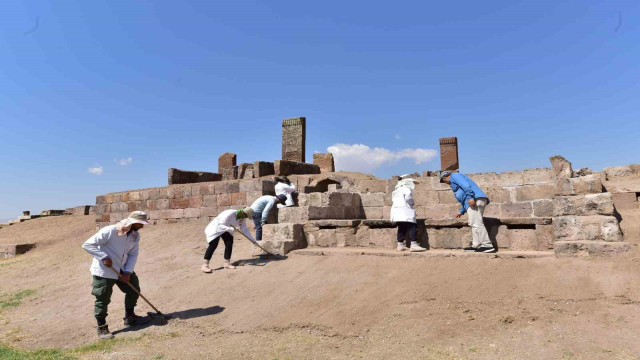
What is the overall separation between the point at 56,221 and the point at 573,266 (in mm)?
Answer: 21273

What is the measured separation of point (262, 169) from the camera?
1719 centimetres

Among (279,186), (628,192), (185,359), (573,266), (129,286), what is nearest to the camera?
(185,359)

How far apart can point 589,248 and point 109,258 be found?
252 inches

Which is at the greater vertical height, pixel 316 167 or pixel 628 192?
pixel 316 167

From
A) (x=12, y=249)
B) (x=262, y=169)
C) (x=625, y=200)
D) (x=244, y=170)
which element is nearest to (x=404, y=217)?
(x=625, y=200)

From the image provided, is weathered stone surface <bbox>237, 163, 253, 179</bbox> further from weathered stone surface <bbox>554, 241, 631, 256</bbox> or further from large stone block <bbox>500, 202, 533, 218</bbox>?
weathered stone surface <bbox>554, 241, 631, 256</bbox>

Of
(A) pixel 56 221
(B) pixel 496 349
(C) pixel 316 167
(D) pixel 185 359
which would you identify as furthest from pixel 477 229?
(A) pixel 56 221

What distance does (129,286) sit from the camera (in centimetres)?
629

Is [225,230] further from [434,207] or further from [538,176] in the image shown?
[538,176]

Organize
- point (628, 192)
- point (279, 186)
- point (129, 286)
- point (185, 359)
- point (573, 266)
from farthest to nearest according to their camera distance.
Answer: point (279, 186)
point (628, 192)
point (129, 286)
point (573, 266)
point (185, 359)

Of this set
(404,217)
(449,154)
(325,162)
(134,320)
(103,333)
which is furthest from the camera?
(325,162)

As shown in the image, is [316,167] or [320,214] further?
[316,167]

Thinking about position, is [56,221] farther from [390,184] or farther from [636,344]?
[636,344]

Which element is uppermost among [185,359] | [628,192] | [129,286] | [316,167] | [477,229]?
[316,167]
